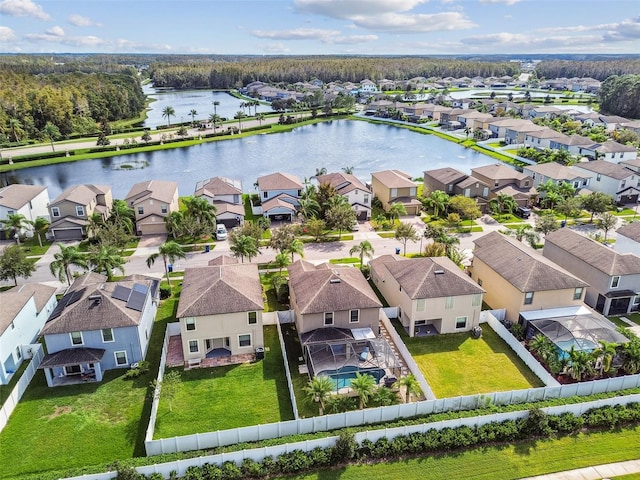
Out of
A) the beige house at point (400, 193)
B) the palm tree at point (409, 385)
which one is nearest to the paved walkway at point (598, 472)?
the palm tree at point (409, 385)

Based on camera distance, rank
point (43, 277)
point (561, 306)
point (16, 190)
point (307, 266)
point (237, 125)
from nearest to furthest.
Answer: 1. point (561, 306)
2. point (307, 266)
3. point (43, 277)
4. point (16, 190)
5. point (237, 125)

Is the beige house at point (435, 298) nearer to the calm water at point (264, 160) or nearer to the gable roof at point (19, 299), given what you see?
the gable roof at point (19, 299)

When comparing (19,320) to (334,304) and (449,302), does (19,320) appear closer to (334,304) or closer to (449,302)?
(334,304)

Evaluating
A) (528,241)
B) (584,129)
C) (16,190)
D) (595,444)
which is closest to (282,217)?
(528,241)

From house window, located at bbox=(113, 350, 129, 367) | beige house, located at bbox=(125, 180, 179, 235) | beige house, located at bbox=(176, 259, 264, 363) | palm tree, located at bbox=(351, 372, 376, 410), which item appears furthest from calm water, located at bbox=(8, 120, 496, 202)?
palm tree, located at bbox=(351, 372, 376, 410)

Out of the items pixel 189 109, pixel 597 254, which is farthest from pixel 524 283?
pixel 189 109

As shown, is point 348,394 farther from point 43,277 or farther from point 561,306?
point 43,277

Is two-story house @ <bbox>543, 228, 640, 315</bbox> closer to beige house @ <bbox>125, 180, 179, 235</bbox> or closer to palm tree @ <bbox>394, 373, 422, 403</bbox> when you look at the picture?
palm tree @ <bbox>394, 373, 422, 403</bbox>
